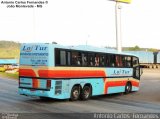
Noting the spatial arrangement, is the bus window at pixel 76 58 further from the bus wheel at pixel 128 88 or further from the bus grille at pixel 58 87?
the bus wheel at pixel 128 88

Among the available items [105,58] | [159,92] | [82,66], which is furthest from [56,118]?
[159,92]

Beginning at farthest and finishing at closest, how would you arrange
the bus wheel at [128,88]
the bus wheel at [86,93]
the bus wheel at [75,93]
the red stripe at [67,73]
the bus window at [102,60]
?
the bus wheel at [128,88], the bus window at [102,60], the bus wheel at [86,93], the bus wheel at [75,93], the red stripe at [67,73]

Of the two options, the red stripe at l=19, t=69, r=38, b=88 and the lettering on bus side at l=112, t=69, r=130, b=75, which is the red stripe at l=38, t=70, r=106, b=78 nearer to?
the red stripe at l=19, t=69, r=38, b=88

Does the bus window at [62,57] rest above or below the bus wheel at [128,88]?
above

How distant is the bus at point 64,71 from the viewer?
1962 cm

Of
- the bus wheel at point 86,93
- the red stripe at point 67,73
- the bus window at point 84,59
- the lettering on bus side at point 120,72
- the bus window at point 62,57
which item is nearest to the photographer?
the red stripe at point 67,73

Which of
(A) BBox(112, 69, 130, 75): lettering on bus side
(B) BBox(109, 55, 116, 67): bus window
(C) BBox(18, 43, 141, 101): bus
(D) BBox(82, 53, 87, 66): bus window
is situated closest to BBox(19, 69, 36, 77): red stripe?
(C) BBox(18, 43, 141, 101): bus

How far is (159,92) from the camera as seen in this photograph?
94.6ft

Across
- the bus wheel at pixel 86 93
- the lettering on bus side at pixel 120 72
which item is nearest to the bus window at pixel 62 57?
the bus wheel at pixel 86 93

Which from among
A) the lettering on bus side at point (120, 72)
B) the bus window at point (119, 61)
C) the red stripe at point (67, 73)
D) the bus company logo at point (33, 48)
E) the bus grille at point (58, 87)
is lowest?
the bus grille at point (58, 87)

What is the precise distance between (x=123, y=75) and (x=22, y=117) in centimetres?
1434

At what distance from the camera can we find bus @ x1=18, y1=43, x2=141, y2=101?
19.6 metres

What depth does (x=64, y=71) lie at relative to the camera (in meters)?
20.2

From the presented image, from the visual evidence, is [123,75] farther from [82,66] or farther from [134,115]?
[134,115]
